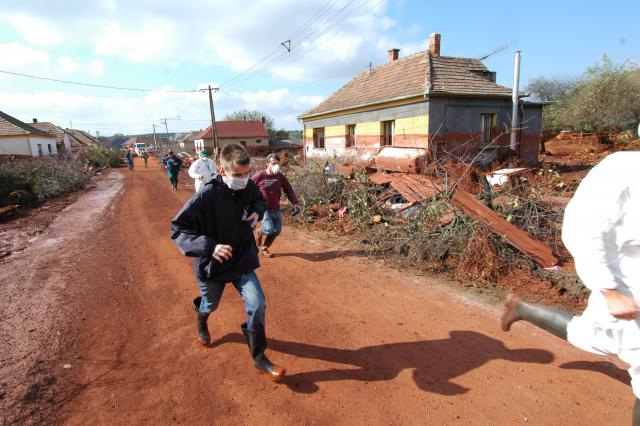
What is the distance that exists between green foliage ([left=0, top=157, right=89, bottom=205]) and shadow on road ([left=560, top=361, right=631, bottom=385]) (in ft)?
49.3

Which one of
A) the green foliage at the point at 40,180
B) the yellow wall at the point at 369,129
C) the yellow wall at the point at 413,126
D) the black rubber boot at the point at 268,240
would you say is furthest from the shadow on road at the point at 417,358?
the yellow wall at the point at 369,129

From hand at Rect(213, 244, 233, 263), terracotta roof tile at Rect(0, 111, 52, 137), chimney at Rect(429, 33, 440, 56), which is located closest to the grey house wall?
chimney at Rect(429, 33, 440, 56)

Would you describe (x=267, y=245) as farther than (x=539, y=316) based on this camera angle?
Yes

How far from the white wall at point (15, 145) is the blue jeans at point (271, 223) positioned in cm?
3409

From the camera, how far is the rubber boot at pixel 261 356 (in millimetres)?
2762

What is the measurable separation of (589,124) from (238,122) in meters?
43.6

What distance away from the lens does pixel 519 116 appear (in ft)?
49.7

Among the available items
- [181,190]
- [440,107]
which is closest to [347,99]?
[440,107]

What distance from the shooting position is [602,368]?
283 cm

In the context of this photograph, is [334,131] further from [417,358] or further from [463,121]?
[417,358]

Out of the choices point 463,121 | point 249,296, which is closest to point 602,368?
point 249,296

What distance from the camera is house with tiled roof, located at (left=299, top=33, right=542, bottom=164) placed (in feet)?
45.1

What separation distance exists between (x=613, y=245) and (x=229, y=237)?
95.3 inches

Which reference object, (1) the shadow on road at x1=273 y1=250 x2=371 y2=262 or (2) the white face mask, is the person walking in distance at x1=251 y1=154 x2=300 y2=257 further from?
(2) the white face mask
